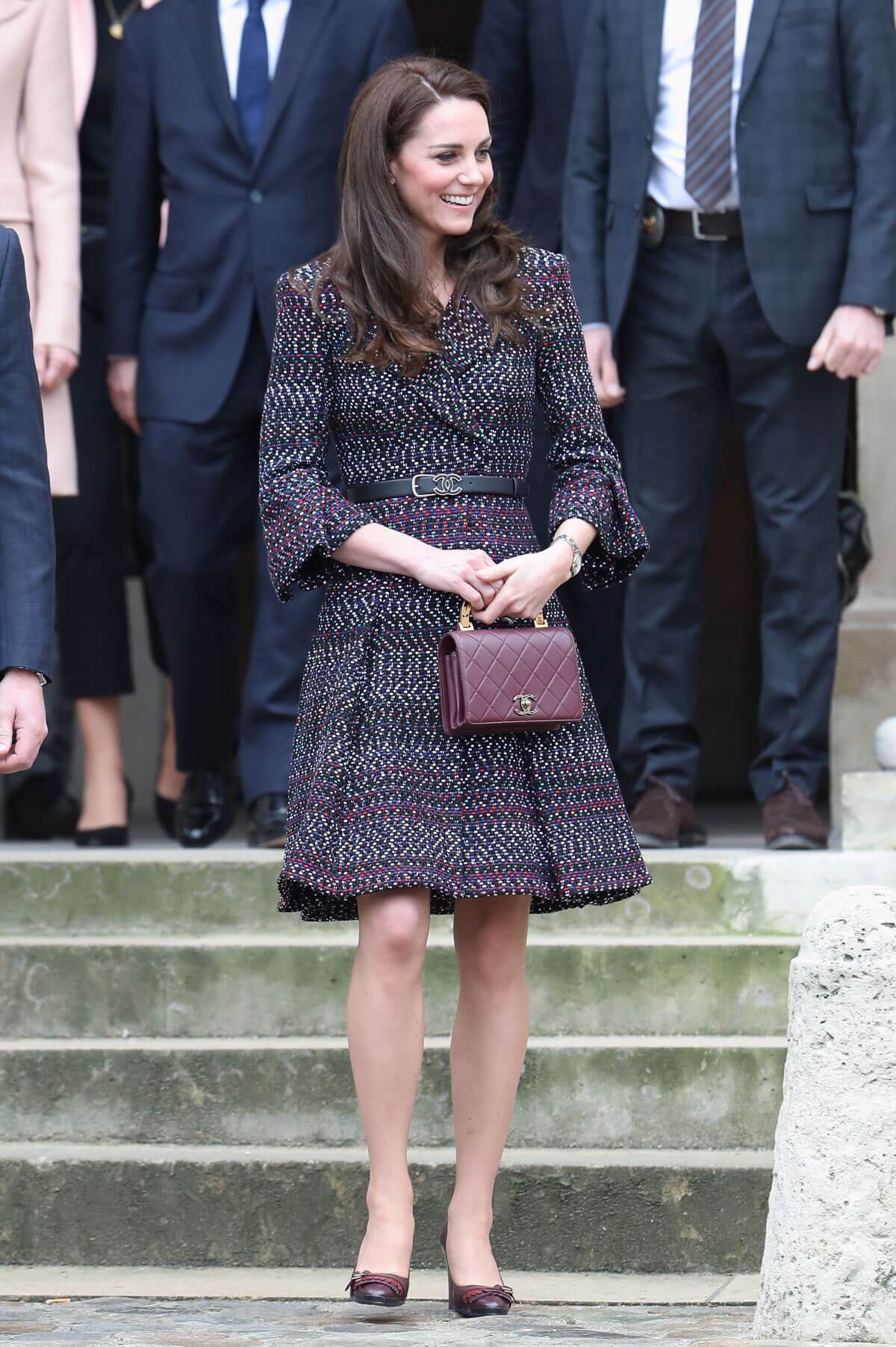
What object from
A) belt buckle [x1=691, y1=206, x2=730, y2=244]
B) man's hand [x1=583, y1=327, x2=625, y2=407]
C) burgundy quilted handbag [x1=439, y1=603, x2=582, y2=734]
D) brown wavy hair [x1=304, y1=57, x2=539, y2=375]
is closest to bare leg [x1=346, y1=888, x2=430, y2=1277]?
burgundy quilted handbag [x1=439, y1=603, x2=582, y2=734]

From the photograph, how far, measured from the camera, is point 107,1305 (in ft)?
12.0

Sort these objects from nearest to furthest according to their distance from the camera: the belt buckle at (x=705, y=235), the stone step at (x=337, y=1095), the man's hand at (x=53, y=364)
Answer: the stone step at (x=337, y=1095), the belt buckle at (x=705, y=235), the man's hand at (x=53, y=364)

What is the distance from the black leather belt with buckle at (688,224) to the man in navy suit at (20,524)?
7.05 feet

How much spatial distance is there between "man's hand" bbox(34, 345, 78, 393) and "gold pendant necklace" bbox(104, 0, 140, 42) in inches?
39.1

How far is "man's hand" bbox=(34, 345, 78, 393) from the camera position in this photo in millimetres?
4969

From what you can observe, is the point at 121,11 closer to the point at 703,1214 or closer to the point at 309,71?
the point at 309,71

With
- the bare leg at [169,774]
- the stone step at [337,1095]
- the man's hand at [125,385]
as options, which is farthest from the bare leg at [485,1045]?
the bare leg at [169,774]

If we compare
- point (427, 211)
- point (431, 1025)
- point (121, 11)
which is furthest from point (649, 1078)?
point (121, 11)

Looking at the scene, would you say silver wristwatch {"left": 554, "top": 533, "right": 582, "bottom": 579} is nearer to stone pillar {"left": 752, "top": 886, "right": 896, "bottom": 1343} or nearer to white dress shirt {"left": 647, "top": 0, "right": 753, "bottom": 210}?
stone pillar {"left": 752, "top": 886, "right": 896, "bottom": 1343}

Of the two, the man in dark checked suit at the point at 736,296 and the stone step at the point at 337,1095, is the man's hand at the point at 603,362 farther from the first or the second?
the stone step at the point at 337,1095

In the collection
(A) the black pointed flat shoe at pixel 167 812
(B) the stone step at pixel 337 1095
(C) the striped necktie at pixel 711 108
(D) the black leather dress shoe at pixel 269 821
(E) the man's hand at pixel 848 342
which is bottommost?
(B) the stone step at pixel 337 1095

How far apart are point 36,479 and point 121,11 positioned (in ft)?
9.54

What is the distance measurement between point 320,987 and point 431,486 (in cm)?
132

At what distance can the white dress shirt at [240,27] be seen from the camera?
5.06 m
